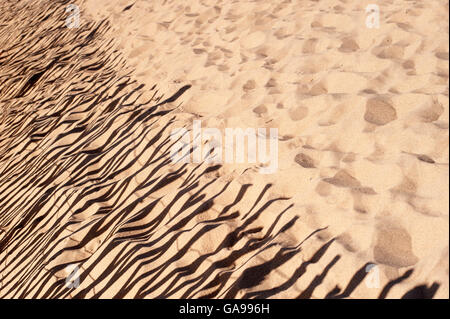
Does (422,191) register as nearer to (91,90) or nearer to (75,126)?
(75,126)

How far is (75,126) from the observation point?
4.03 m

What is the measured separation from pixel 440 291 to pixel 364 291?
31 cm

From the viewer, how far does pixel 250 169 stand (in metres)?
2.88

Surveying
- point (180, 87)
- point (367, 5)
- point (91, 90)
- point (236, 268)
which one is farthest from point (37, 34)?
point (236, 268)

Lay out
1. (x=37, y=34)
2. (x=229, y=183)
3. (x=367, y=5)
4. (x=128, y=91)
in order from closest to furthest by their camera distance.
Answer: (x=229, y=183) → (x=367, y=5) → (x=128, y=91) → (x=37, y=34)

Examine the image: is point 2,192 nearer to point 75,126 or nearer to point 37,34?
point 75,126

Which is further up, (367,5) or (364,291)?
(367,5)

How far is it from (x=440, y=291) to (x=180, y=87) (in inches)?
108

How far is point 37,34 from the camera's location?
21.6 ft

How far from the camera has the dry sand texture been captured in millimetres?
2207

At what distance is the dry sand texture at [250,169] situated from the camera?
2.21m

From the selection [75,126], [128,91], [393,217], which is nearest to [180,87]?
[128,91]

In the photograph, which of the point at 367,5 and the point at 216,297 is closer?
the point at 216,297
